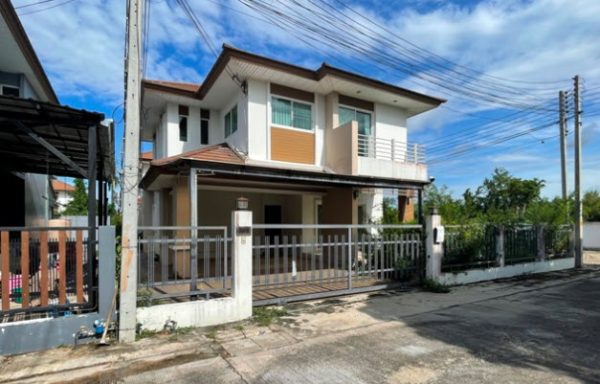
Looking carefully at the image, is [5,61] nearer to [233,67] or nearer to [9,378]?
[233,67]

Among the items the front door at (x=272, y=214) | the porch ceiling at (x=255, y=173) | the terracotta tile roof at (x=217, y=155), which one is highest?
the terracotta tile roof at (x=217, y=155)

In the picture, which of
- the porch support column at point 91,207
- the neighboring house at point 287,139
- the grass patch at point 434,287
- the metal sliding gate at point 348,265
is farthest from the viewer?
the neighboring house at point 287,139

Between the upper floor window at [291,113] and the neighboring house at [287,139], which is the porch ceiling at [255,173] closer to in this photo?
the neighboring house at [287,139]

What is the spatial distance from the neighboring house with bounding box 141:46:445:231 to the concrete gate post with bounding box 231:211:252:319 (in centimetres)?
292

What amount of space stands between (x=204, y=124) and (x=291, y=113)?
4108mm

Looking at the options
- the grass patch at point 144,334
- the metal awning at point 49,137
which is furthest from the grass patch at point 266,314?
the metal awning at point 49,137

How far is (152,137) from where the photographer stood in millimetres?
18891

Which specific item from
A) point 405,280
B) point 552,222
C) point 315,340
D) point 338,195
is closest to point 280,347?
point 315,340

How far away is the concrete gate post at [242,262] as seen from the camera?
6340 millimetres

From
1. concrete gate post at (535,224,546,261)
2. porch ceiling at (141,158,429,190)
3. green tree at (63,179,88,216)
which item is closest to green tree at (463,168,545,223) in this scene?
concrete gate post at (535,224,546,261)

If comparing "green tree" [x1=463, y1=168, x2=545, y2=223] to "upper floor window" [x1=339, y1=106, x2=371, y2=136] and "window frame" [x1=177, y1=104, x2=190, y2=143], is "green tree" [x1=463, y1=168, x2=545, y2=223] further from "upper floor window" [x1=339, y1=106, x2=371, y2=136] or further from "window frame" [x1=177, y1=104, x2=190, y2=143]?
"window frame" [x1=177, y1=104, x2=190, y2=143]

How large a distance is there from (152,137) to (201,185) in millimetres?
9072

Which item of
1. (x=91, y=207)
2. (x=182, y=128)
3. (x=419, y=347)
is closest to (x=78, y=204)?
(x=182, y=128)

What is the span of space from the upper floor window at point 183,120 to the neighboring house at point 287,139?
0.04 metres
